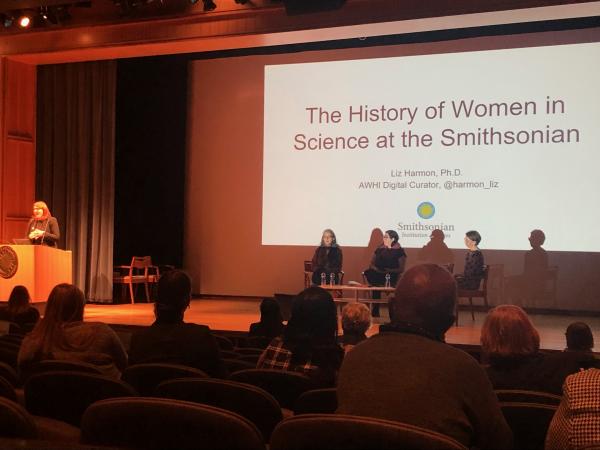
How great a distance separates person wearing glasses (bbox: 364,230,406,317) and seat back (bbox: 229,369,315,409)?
19.4ft

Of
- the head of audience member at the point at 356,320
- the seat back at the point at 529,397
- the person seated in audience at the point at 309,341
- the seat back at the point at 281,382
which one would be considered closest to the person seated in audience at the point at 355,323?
the head of audience member at the point at 356,320

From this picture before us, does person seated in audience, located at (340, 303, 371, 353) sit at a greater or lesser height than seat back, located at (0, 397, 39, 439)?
lesser

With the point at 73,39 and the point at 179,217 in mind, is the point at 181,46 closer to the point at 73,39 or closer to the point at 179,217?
the point at 73,39

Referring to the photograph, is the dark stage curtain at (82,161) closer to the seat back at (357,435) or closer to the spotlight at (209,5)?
the spotlight at (209,5)

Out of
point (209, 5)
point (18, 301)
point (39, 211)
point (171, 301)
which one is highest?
point (209, 5)

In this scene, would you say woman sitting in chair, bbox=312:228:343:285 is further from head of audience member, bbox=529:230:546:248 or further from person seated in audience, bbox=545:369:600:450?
person seated in audience, bbox=545:369:600:450

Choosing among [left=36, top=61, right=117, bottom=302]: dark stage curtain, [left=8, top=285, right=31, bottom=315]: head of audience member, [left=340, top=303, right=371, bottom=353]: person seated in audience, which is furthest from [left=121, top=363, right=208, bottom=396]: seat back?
[left=36, top=61, right=117, bottom=302]: dark stage curtain

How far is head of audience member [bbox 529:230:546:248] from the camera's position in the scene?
8391 mm

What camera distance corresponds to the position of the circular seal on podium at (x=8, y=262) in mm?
7414

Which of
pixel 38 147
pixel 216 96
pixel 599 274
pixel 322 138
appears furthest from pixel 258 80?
pixel 599 274

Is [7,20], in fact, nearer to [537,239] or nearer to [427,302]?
[537,239]

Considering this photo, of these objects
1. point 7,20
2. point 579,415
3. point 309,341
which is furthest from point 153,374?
point 7,20

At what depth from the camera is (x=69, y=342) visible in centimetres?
279

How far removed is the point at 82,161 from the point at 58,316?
7.21 m
